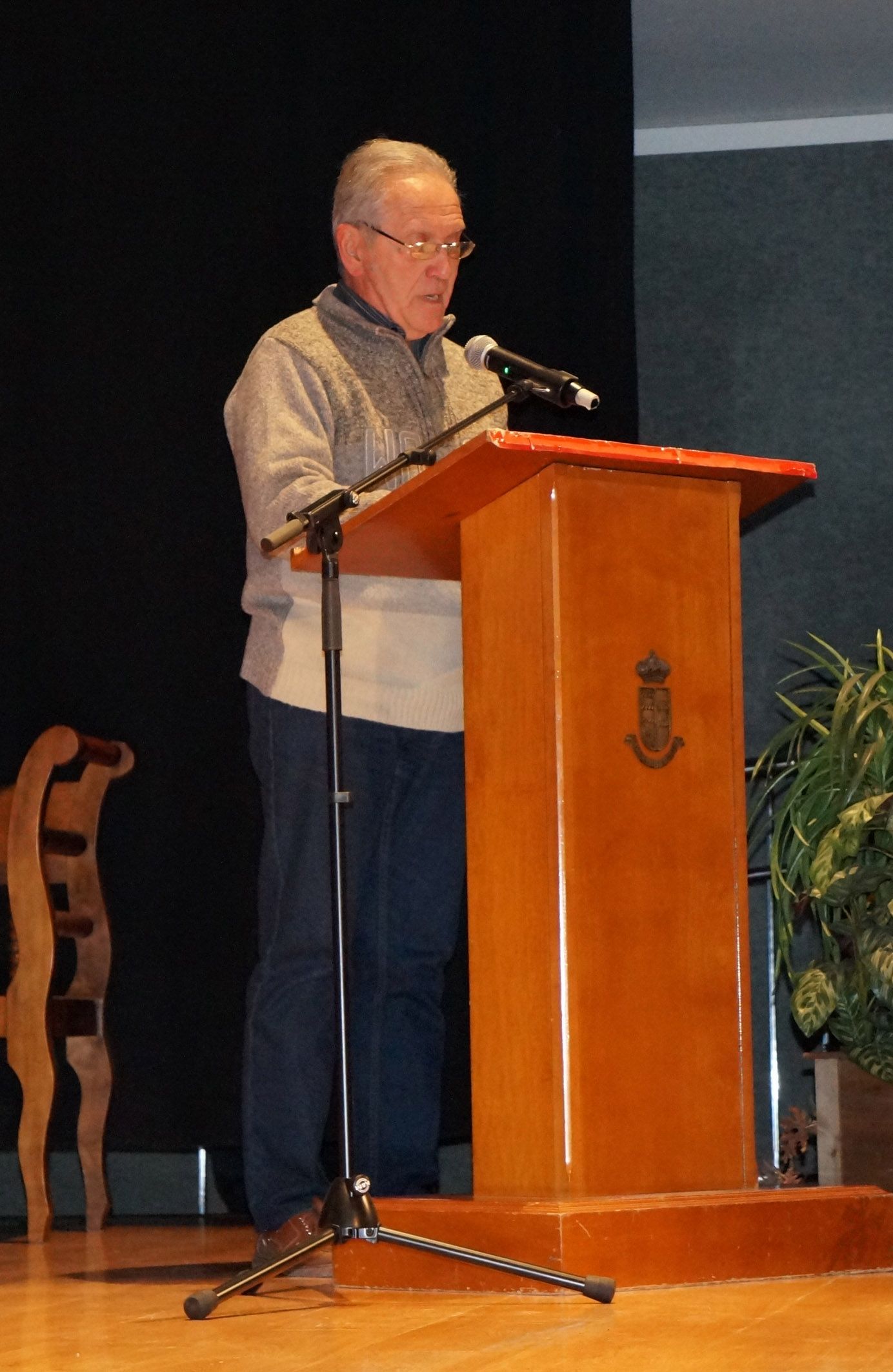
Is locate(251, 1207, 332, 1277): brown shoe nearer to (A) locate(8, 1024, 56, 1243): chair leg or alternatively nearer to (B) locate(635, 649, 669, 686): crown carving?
(B) locate(635, 649, 669, 686): crown carving

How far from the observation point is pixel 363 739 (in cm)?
237

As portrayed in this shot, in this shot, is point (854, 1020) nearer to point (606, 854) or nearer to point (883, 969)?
point (883, 969)

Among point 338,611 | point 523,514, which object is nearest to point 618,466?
point 523,514

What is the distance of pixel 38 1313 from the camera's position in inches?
76.5

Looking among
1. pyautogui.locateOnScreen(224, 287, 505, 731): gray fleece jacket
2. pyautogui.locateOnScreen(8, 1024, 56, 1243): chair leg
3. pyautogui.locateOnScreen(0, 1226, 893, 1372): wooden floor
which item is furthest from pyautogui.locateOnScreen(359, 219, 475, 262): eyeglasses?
pyautogui.locateOnScreen(8, 1024, 56, 1243): chair leg

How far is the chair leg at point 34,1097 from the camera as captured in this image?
10.6 ft

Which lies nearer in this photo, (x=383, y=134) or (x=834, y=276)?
(x=383, y=134)

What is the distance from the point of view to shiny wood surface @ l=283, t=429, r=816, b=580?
1873mm

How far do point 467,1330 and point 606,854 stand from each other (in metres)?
0.54

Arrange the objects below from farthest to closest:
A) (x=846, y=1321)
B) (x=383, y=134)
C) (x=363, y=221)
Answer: (x=383, y=134) → (x=363, y=221) → (x=846, y=1321)

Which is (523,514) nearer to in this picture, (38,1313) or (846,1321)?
(846,1321)

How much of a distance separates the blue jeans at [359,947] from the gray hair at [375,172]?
0.72 meters

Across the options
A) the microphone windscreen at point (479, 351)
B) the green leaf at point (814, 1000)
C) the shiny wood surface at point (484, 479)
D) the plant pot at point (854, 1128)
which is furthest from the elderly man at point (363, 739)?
the plant pot at point (854, 1128)

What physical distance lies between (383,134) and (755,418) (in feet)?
4.12
